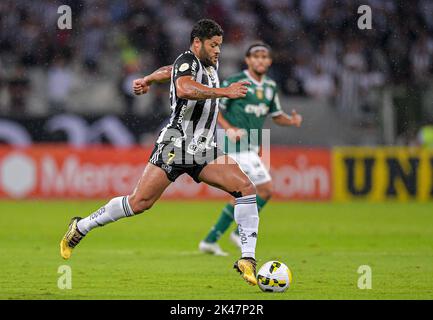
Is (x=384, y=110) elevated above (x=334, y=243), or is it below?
above

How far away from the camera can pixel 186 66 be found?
863 cm

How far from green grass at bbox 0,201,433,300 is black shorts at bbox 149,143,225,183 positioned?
1064 millimetres

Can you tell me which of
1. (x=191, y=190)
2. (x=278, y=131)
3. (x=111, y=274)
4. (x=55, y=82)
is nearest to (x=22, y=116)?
(x=55, y=82)

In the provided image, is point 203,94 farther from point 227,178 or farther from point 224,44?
point 224,44

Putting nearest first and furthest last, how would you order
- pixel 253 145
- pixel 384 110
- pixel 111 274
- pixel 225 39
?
pixel 111 274 < pixel 253 145 < pixel 384 110 < pixel 225 39

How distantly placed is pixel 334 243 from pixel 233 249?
147 cm

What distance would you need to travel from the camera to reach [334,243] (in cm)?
1283

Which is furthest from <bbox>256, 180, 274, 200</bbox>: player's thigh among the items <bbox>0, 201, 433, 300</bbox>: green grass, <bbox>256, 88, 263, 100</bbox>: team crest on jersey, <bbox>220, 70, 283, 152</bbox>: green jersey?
<bbox>256, 88, 263, 100</bbox>: team crest on jersey

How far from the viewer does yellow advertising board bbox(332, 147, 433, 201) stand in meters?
20.0

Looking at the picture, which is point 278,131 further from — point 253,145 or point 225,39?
point 253,145

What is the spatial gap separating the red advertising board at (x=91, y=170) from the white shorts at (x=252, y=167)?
7616 mm

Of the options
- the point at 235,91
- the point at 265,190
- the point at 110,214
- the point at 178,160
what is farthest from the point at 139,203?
the point at 265,190

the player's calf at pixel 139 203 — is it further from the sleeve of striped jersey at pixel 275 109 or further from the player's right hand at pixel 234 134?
the sleeve of striped jersey at pixel 275 109

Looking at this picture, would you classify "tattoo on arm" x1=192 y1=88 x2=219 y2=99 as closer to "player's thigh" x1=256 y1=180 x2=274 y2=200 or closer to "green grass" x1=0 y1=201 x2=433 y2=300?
"green grass" x1=0 y1=201 x2=433 y2=300
